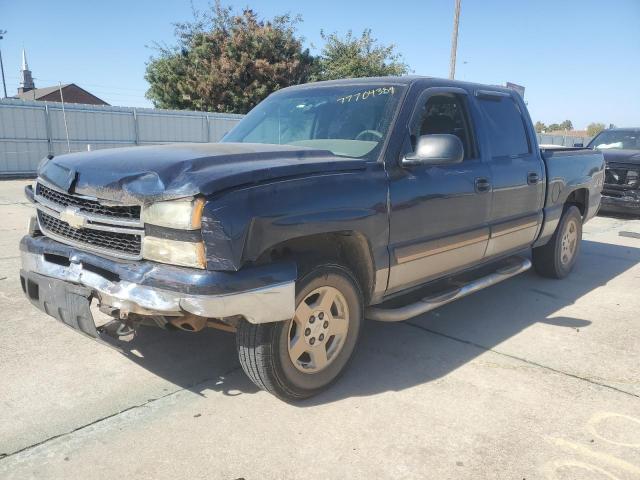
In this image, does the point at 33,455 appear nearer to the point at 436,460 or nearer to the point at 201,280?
the point at 201,280

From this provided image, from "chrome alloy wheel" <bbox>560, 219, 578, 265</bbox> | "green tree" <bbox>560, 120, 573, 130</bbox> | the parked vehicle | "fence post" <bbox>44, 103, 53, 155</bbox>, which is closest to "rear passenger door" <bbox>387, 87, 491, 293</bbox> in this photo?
"chrome alloy wheel" <bbox>560, 219, 578, 265</bbox>

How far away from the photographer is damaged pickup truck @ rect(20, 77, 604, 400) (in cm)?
250

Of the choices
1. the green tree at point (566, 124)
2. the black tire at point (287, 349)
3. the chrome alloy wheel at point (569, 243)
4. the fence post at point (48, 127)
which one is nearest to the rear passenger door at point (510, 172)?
the chrome alloy wheel at point (569, 243)

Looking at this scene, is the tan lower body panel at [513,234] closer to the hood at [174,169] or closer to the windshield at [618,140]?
the hood at [174,169]

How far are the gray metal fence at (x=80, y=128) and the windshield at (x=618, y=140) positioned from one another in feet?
36.2

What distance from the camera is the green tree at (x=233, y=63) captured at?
24.7 m

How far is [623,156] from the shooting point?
10.6 meters

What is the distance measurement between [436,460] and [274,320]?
41.1 inches

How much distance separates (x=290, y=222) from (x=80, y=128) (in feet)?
56.8

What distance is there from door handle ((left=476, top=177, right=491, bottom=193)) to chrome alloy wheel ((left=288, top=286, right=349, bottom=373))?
1.58m

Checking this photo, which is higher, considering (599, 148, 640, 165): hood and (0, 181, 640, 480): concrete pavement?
(599, 148, 640, 165): hood

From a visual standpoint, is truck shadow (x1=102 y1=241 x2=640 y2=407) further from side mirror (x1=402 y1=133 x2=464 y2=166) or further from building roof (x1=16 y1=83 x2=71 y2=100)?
building roof (x1=16 y1=83 x2=71 y2=100)

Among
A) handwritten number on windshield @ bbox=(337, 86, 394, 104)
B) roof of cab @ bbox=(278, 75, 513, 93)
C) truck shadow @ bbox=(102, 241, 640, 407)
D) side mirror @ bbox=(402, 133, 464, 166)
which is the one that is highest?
roof of cab @ bbox=(278, 75, 513, 93)

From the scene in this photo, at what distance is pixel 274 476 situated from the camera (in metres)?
2.40
